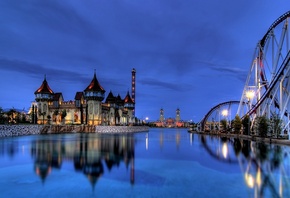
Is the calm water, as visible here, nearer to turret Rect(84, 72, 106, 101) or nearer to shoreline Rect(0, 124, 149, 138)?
shoreline Rect(0, 124, 149, 138)

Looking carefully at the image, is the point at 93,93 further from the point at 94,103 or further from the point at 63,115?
the point at 63,115

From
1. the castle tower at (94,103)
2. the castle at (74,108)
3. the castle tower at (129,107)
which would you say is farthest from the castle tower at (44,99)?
the castle tower at (129,107)

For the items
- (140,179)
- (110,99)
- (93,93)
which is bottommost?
(140,179)

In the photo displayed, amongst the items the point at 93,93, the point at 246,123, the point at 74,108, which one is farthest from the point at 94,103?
the point at 246,123

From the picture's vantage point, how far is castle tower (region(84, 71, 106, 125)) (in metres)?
95.3

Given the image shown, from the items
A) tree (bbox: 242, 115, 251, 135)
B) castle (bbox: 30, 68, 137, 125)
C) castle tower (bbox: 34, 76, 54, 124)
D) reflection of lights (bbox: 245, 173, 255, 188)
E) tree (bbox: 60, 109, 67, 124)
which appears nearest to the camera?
reflection of lights (bbox: 245, 173, 255, 188)

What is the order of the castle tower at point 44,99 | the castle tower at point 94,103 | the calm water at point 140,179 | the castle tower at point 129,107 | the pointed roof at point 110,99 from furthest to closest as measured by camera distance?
1. the castle tower at point 129,107
2. the pointed roof at point 110,99
3. the castle tower at point 44,99
4. the castle tower at point 94,103
5. the calm water at point 140,179

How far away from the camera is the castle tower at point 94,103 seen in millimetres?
95312

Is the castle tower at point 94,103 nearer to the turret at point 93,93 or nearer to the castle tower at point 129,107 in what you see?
the turret at point 93,93

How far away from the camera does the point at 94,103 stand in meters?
96.4

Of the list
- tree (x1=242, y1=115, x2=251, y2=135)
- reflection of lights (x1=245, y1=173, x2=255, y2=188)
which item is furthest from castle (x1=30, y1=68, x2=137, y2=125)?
reflection of lights (x1=245, y1=173, x2=255, y2=188)

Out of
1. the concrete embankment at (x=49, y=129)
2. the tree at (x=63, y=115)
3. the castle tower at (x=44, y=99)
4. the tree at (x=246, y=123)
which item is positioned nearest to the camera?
the tree at (x=246, y=123)

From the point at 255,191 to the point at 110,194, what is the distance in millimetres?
6360

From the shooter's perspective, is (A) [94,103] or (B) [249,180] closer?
(B) [249,180]
